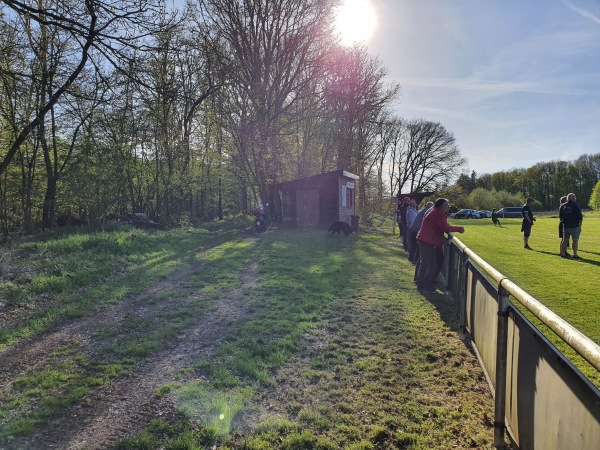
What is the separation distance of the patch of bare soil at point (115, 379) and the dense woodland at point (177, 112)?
3.69m

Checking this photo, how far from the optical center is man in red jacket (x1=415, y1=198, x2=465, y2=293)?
23.2ft

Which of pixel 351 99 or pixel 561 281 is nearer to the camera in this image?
pixel 561 281

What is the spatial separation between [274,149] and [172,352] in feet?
62.1

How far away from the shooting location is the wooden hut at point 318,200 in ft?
72.2

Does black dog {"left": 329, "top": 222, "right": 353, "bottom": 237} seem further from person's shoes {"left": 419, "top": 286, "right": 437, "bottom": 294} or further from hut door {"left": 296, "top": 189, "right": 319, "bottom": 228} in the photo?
person's shoes {"left": 419, "top": 286, "right": 437, "bottom": 294}

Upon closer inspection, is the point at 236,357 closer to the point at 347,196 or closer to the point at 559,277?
the point at 559,277

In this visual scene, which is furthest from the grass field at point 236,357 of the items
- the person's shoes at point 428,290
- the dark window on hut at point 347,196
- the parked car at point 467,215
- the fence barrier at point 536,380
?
the parked car at point 467,215

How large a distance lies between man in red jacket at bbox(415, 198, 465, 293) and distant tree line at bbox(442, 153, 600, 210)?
5996 cm

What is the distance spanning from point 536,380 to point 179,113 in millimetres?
24113

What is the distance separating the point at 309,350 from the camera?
15.5 ft

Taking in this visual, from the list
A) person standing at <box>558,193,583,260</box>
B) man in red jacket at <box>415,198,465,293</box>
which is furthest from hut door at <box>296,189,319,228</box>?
man in red jacket at <box>415,198,465,293</box>

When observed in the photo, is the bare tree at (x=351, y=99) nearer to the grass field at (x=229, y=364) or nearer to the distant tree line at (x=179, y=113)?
the distant tree line at (x=179, y=113)

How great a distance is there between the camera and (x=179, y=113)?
23312 millimetres

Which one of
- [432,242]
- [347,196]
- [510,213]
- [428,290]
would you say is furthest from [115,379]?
[510,213]
